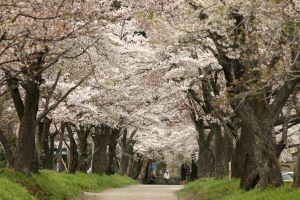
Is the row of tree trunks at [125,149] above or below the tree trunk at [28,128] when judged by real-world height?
above

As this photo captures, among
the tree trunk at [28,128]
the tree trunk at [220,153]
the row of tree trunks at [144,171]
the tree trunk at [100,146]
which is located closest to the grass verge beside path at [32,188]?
the tree trunk at [28,128]

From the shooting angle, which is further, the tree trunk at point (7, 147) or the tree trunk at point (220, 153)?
the tree trunk at point (220, 153)

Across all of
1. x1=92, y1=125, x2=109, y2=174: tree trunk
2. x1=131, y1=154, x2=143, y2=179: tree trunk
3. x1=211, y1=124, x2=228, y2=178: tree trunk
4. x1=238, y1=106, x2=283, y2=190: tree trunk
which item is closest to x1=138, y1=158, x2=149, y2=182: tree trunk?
x1=131, y1=154, x2=143, y2=179: tree trunk

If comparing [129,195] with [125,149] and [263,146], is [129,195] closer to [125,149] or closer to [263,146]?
[263,146]

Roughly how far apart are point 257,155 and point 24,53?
6.65m

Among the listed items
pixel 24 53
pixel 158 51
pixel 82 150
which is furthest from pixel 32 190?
pixel 82 150

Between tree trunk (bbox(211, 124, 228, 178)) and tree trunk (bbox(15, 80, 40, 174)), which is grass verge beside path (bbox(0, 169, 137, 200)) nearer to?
tree trunk (bbox(15, 80, 40, 174))

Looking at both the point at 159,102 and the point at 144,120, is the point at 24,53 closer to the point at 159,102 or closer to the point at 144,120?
the point at 159,102

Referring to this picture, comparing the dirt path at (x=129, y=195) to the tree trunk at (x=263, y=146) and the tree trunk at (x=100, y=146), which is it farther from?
the tree trunk at (x=100, y=146)

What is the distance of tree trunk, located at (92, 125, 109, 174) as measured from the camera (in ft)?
122

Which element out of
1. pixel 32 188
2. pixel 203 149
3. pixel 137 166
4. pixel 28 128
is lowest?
pixel 32 188

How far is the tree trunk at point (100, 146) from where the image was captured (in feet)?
122

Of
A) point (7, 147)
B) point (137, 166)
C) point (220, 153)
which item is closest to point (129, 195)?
point (7, 147)

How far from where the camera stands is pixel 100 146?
3716 centimetres
